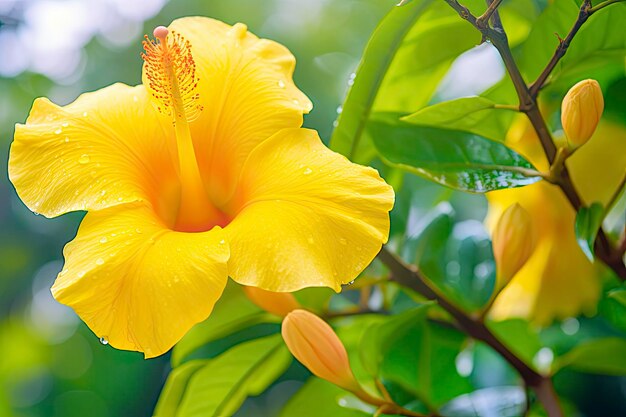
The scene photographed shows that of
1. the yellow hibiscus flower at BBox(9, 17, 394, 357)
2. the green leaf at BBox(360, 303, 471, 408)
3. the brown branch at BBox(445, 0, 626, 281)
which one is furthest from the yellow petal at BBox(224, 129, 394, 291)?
the green leaf at BBox(360, 303, 471, 408)

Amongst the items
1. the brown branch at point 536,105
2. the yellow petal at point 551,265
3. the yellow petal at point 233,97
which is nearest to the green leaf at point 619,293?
the brown branch at point 536,105

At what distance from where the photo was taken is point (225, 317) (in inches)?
23.3

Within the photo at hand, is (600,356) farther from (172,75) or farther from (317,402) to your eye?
(172,75)

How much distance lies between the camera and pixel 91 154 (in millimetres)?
457

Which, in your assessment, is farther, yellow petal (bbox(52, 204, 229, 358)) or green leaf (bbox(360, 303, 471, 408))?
green leaf (bbox(360, 303, 471, 408))

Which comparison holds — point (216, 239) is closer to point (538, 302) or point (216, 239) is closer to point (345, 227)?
point (345, 227)

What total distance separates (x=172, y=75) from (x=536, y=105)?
240 millimetres

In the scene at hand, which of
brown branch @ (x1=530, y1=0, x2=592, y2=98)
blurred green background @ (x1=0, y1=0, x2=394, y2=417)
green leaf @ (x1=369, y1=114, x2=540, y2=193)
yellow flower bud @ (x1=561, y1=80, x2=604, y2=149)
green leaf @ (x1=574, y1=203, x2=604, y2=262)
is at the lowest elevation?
blurred green background @ (x1=0, y1=0, x2=394, y2=417)

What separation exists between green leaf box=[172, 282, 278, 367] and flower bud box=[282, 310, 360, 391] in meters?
0.14

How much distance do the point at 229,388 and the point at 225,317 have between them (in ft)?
0.22

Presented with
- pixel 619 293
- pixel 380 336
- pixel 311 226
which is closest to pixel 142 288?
pixel 311 226

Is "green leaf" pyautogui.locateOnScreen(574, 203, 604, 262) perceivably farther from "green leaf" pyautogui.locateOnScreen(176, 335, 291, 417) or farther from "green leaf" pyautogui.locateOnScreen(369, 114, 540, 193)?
"green leaf" pyautogui.locateOnScreen(176, 335, 291, 417)

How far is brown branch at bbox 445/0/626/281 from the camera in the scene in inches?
16.1

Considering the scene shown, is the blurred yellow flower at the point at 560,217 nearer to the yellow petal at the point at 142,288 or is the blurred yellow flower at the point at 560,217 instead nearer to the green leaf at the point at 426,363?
the green leaf at the point at 426,363
